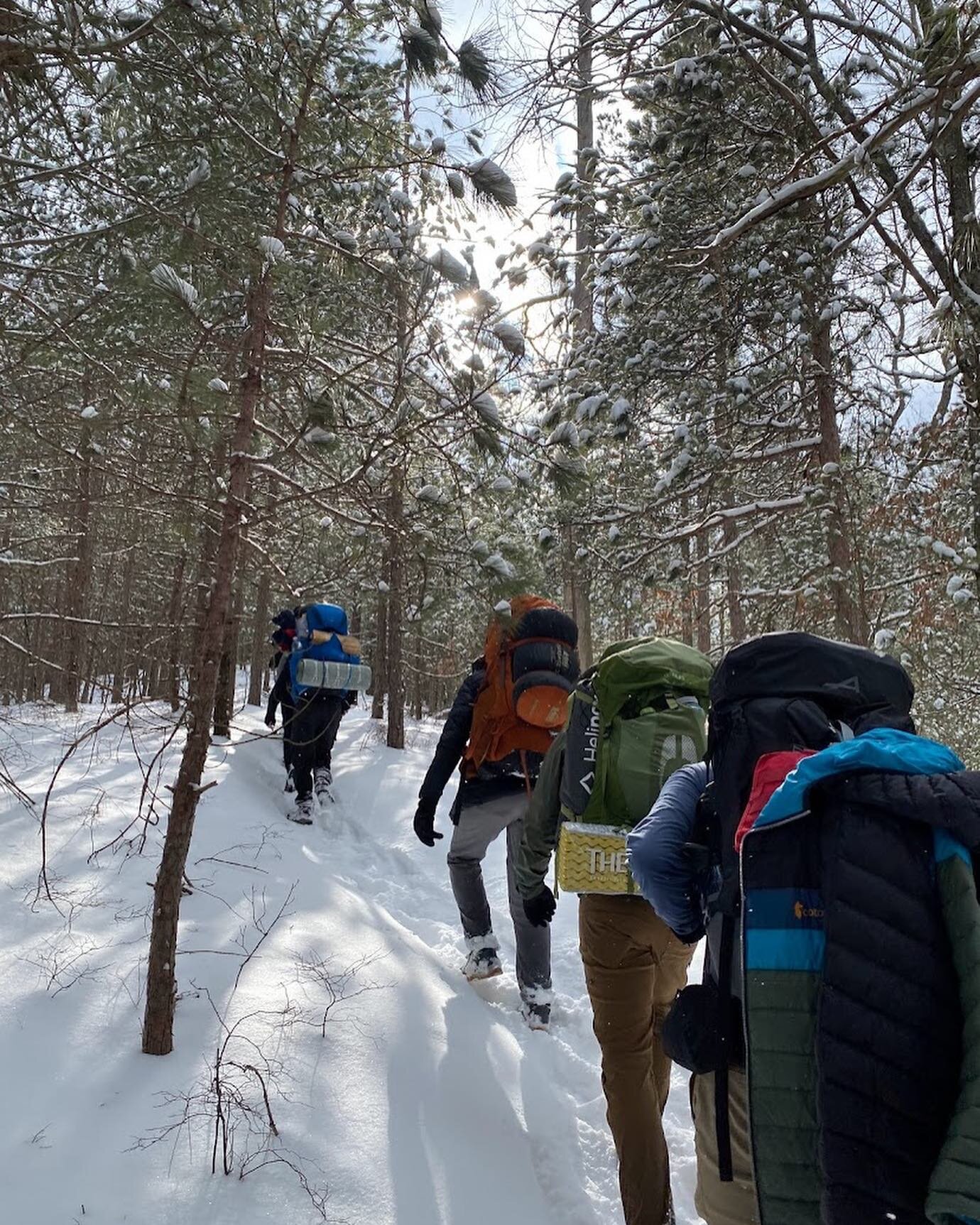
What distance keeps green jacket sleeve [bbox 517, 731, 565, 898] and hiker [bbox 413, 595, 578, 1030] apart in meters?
0.79

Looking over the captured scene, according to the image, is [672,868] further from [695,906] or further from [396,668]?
[396,668]

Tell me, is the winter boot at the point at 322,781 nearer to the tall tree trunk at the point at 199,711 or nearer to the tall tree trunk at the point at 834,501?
the tall tree trunk at the point at 199,711

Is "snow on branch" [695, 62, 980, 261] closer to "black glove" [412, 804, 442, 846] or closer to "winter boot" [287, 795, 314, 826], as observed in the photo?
"black glove" [412, 804, 442, 846]

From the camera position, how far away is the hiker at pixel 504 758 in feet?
13.0

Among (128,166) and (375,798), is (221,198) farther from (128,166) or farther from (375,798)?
(375,798)

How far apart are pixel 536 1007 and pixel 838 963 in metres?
3.17

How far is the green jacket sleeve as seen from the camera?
10.0 ft

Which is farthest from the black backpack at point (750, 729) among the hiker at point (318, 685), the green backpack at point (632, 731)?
the hiker at point (318, 685)

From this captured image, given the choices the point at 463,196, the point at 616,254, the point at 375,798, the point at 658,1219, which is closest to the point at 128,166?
the point at 463,196

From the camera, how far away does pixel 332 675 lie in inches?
284

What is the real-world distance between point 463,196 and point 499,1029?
14.5 feet

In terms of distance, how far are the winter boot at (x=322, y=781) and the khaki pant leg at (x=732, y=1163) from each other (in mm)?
6594

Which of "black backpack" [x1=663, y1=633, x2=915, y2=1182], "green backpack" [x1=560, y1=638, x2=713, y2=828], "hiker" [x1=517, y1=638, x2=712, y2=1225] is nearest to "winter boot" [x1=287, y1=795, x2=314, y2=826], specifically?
"hiker" [x1=517, y1=638, x2=712, y2=1225]

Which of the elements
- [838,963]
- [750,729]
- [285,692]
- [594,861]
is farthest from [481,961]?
[285,692]
